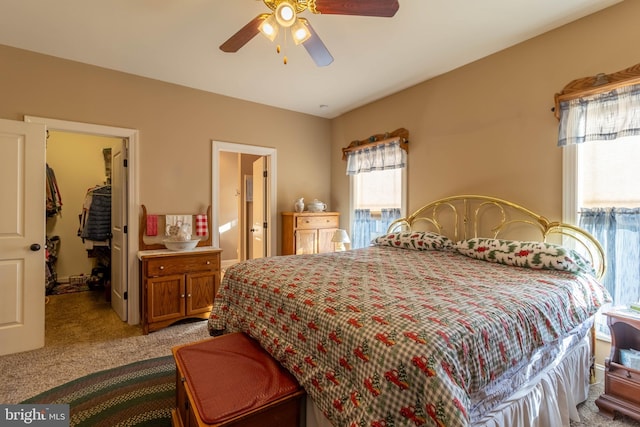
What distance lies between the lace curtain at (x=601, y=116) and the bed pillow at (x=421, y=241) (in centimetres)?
125

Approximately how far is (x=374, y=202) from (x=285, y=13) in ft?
9.45

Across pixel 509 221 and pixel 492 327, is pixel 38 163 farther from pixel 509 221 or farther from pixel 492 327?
pixel 509 221

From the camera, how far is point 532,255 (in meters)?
2.20

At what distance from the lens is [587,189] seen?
2.38 m

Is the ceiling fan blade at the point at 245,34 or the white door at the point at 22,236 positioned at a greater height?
the ceiling fan blade at the point at 245,34

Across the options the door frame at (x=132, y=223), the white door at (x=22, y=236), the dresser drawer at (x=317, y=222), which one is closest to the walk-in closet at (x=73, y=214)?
the door frame at (x=132, y=223)

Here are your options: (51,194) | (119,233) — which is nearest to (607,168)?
(119,233)

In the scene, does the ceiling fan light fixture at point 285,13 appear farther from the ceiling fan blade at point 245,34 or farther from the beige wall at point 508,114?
the beige wall at point 508,114

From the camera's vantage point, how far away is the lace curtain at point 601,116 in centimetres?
214

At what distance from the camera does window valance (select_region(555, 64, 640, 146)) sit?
7.00 ft

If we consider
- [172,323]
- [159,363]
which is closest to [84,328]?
[172,323]

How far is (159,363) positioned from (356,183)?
3.28m

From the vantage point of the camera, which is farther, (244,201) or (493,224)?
(244,201)

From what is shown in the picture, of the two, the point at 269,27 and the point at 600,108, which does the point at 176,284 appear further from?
the point at 600,108
